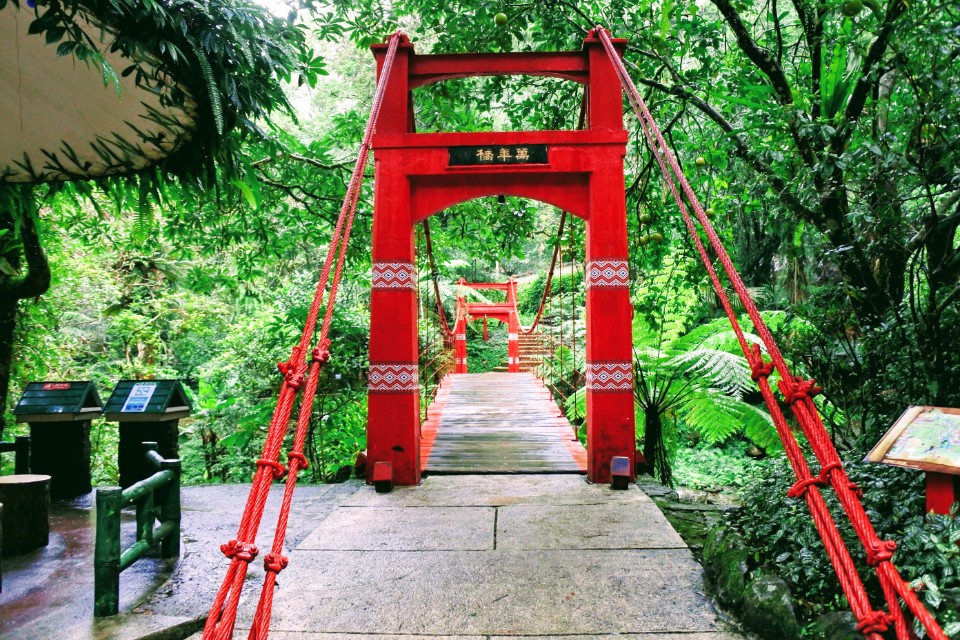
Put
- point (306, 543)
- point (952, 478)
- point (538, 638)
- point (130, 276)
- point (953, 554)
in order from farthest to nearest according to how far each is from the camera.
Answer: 1. point (130, 276)
2. point (306, 543)
3. point (538, 638)
4. point (952, 478)
5. point (953, 554)

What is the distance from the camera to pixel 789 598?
166 centimetres

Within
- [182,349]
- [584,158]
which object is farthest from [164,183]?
[182,349]

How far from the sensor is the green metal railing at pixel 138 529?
6.19 feet

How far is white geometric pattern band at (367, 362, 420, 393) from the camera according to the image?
3508 mm

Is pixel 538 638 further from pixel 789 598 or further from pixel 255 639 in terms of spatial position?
pixel 255 639

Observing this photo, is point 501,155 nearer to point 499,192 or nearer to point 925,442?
point 499,192

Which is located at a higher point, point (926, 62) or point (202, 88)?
point (202, 88)

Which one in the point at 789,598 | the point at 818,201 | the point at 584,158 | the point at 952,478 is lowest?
the point at 789,598

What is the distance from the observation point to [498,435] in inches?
185

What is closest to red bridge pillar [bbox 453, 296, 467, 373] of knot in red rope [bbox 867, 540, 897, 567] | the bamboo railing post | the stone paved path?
the stone paved path

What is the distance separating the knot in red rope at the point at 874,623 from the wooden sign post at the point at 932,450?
0.67 metres

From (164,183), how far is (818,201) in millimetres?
3039

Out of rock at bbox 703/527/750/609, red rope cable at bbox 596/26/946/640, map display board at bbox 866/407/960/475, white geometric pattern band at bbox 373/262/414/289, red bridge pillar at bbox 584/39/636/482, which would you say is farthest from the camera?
white geometric pattern band at bbox 373/262/414/289

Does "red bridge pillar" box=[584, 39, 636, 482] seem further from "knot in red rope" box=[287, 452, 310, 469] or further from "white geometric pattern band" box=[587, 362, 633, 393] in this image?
"knot in red rope" box=[287, 452, 310, 469]
